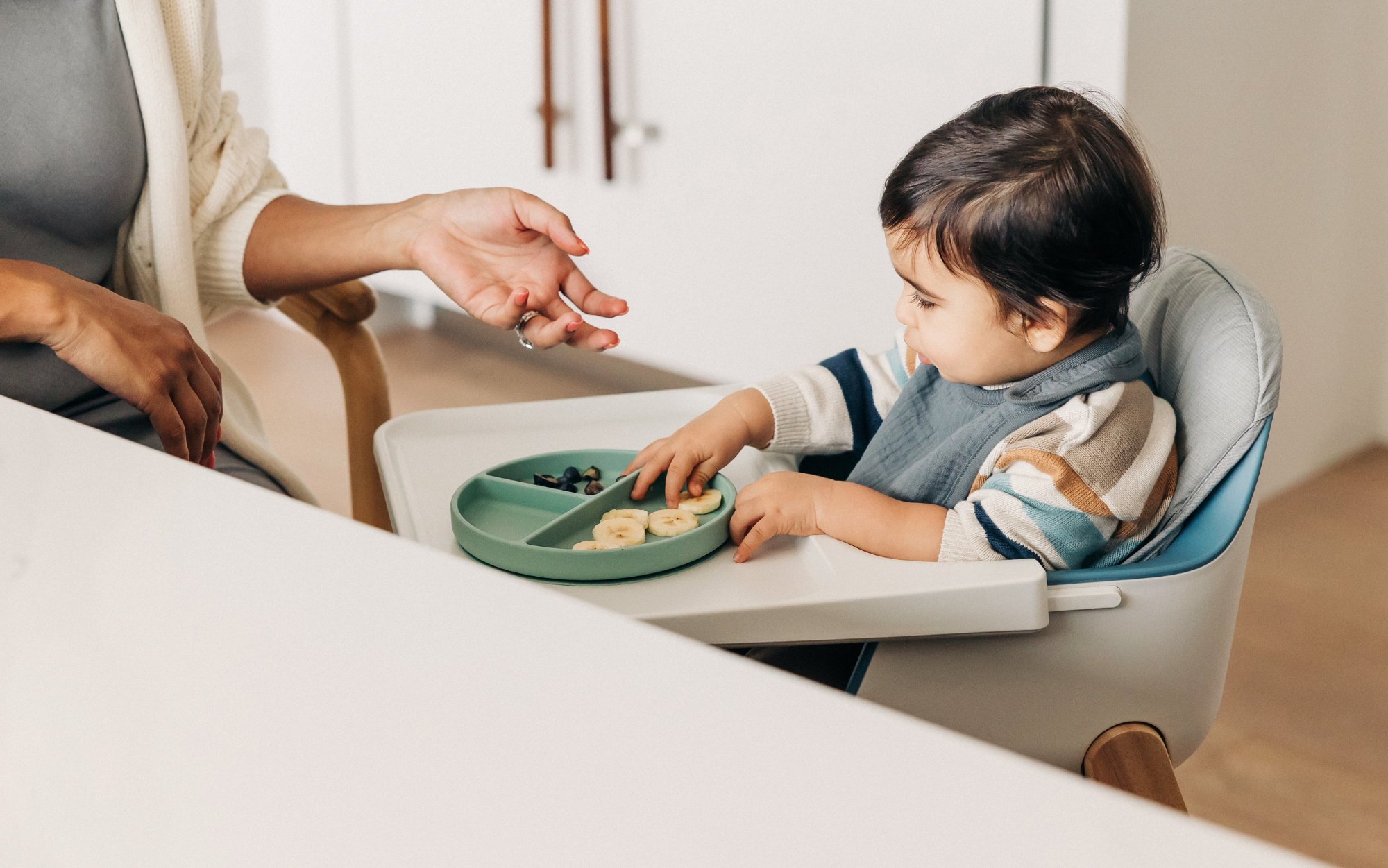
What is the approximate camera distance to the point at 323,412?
8.41 feet

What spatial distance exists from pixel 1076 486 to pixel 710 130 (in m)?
1.62

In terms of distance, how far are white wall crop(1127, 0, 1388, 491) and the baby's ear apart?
3.23 feet

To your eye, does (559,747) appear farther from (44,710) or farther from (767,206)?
(767,206)

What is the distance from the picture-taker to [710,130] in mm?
2227

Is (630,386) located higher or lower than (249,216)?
lower

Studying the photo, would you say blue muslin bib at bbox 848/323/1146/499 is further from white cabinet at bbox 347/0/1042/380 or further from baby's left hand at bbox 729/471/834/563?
white cabinet at bbox 347/0/1042/380

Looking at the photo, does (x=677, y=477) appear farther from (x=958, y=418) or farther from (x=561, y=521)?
(x=958, y=418)

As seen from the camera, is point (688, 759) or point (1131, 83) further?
point (1131, 83)

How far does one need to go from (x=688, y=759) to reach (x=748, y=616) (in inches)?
14.7

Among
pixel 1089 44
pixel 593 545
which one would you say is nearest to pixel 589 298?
pixel 593 545

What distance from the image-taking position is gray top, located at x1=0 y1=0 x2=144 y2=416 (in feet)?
3.04

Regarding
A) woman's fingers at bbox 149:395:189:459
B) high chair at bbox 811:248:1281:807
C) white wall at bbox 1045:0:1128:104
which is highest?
white wall at bbox 1045:0:1128:104

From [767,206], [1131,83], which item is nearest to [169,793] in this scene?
[1131,83]

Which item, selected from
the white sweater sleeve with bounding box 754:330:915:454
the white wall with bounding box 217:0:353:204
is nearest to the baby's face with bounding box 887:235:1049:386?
the white sweater sleeve with bounding box 754:330:915:454
